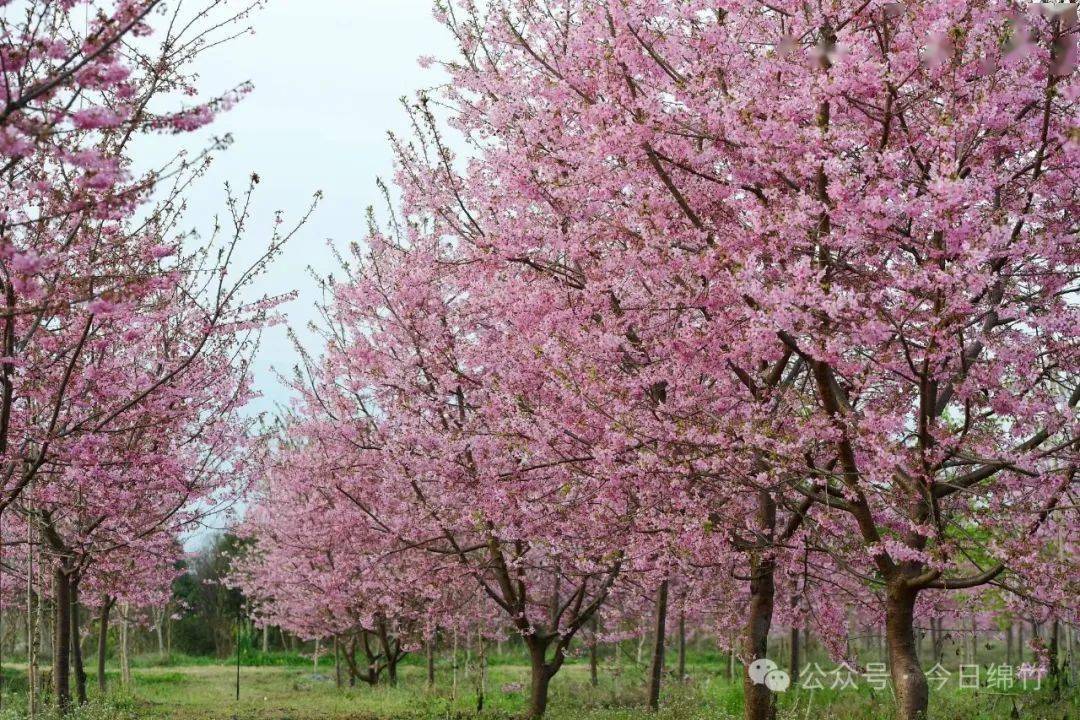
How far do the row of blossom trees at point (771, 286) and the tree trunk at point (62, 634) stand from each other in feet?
18.6

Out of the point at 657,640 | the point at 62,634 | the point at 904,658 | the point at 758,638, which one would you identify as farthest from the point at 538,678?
the point at 62,634

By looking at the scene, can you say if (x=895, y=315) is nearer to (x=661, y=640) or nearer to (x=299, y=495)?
(x=661, y=640)

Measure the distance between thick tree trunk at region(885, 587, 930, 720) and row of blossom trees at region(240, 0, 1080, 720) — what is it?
21 millimetres

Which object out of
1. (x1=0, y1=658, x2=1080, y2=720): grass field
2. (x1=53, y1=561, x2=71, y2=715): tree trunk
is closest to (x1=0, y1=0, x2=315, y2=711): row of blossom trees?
(x1=53, y1=561, x2=71, y2=715): tree trunk

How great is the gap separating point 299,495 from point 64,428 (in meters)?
13.1

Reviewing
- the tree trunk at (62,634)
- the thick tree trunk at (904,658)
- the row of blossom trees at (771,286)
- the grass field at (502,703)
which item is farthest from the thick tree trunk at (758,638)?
the tree trunk at (62,634)

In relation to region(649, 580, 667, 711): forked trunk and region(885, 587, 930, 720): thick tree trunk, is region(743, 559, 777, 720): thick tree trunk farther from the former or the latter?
region(649, 580, 667, 711): forked trunk

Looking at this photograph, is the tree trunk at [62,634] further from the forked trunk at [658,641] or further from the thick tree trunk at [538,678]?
the forked trunk at [658,641]

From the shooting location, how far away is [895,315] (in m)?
6.90

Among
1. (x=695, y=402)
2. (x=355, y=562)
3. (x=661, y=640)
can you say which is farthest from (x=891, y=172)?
(x=355, y=562)

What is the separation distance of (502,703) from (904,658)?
464 inches

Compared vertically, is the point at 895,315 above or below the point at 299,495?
above

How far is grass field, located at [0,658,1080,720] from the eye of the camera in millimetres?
12492

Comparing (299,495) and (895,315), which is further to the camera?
(299,495)
